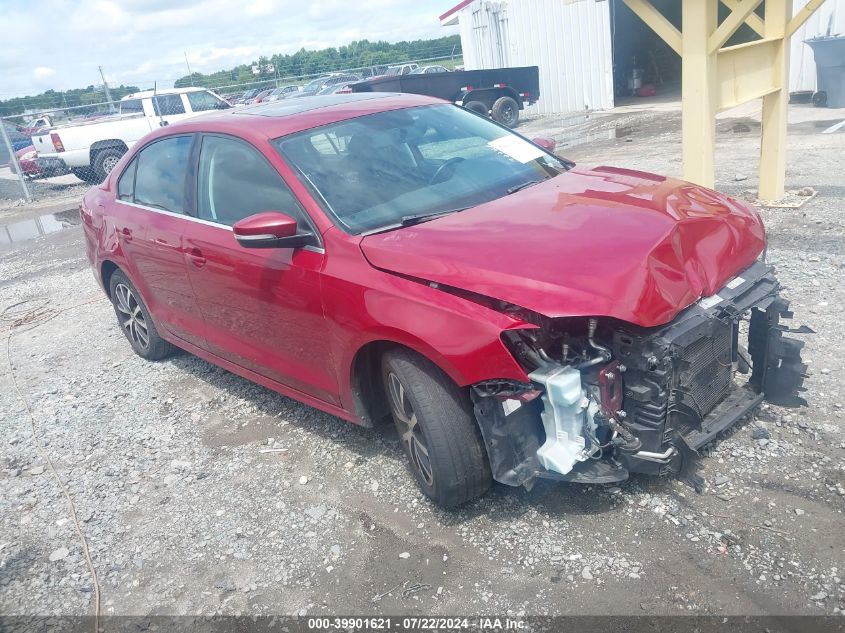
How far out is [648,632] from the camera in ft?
8.09

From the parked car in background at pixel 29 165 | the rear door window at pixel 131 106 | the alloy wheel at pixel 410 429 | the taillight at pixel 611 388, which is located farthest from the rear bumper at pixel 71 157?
the taillight at pixel 611 388

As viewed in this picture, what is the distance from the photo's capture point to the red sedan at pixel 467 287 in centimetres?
271

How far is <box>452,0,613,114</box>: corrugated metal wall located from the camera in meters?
18.6

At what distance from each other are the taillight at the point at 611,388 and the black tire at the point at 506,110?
1500 cm

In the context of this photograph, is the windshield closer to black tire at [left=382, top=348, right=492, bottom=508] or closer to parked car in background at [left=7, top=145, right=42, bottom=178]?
black tire at [left=382, top=348, right=492, bottom=508]

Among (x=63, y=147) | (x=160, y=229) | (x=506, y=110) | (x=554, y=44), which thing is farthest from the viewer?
(x=554, y=44)

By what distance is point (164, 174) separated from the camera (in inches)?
180

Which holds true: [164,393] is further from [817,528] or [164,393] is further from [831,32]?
[831,32]

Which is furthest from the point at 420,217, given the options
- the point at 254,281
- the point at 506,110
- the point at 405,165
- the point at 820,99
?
the point at 506,110

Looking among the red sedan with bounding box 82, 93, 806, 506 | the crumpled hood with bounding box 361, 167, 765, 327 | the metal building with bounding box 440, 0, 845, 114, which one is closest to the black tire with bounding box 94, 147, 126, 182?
the metal building with bounding box 440, 0, 845, 114

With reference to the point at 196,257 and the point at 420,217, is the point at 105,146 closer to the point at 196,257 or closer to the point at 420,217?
the point at 196,257

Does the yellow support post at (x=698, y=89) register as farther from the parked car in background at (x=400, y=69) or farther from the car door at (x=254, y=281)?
the parked car in background at (x=400, y=69)

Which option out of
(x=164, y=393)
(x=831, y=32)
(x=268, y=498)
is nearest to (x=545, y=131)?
(x=831, y=32)

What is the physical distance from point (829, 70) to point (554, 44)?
7.52 metres
